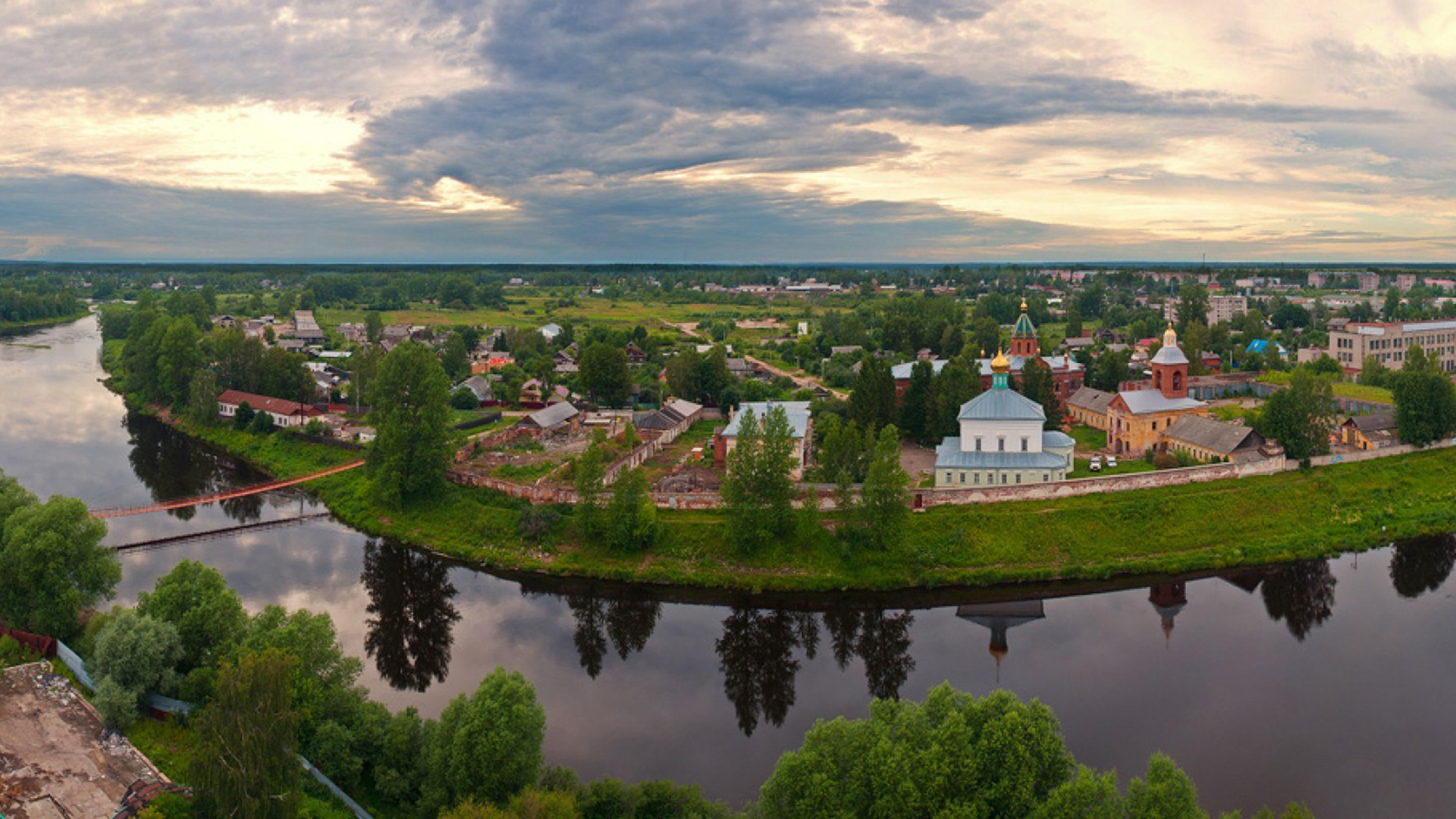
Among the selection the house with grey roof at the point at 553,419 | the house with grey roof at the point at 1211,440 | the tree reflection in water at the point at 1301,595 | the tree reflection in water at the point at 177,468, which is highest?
the house with grey roof at the point at 1211,440

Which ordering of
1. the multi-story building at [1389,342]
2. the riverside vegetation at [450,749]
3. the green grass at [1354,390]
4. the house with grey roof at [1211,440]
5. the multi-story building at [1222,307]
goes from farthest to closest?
the multi-story building at [1222,307] < the multi-story building at [1389,342] < the green grass at [1354,390] < the house with grey roof at [1211,440] < the riverside vegetation at [450,749]

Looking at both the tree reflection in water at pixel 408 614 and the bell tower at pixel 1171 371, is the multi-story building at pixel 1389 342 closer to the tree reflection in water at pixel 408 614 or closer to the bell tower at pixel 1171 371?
the bell tower at pixel 1171 371

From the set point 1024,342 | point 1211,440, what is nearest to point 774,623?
point 1211,440

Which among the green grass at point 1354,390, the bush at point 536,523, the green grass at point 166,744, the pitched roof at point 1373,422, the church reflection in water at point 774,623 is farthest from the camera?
the green grass at point 1354,390

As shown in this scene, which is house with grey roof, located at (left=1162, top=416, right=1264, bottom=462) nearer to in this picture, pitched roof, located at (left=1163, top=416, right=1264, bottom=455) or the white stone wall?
pitched roof, located at (left=1163, top=416, right=1264, bottom=455)

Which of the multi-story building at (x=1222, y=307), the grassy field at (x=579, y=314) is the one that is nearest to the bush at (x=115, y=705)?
the grassy field at (x=579, y=314)

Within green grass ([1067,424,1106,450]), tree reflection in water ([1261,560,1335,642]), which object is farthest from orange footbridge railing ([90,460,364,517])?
tree reflection in water ([1261,560,1335,642])

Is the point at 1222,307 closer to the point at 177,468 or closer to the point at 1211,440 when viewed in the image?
the point at 1211,440
